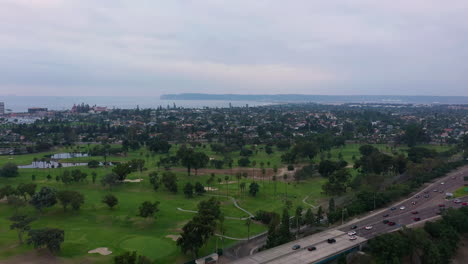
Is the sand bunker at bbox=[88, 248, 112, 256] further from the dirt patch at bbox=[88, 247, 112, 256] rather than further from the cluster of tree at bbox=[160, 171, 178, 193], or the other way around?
the cluster of tree at bbox=[160, 171, 178, 193]

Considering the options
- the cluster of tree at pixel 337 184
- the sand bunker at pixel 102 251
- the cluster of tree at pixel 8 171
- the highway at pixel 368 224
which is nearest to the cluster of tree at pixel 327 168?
the cluster of tree at pixel 337 184

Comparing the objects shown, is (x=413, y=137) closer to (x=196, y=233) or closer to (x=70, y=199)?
(x=196, y=233)

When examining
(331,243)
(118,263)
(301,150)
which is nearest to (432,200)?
(331,243)

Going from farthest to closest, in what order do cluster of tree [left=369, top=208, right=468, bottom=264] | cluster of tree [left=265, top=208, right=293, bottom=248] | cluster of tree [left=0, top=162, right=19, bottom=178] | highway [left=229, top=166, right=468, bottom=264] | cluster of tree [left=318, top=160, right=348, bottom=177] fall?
cluster of tree [left=318, top=160, right=348, bottom=177] → cluster of tree [left=0, top=162, right=19, bottom=178] → cluster of tree [left=265, top=208, right=293, bottom=248] → cluster of tree [left=369, top=208, right=468, bottom=264] → highway [left=229, top=166, right=468, bottom=264]

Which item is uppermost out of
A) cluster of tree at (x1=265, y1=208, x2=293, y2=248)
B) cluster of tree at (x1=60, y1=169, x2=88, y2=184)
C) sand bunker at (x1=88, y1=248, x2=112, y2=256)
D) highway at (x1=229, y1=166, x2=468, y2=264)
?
cluster of tree at (x1=60, y1=169, x2=88, y2=184)

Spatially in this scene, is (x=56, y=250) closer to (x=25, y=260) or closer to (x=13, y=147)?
(x=25, y=260)

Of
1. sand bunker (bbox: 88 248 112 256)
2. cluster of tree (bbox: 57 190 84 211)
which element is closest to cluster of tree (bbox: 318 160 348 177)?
cluster of tree (bbox: 57 190 84 211)
